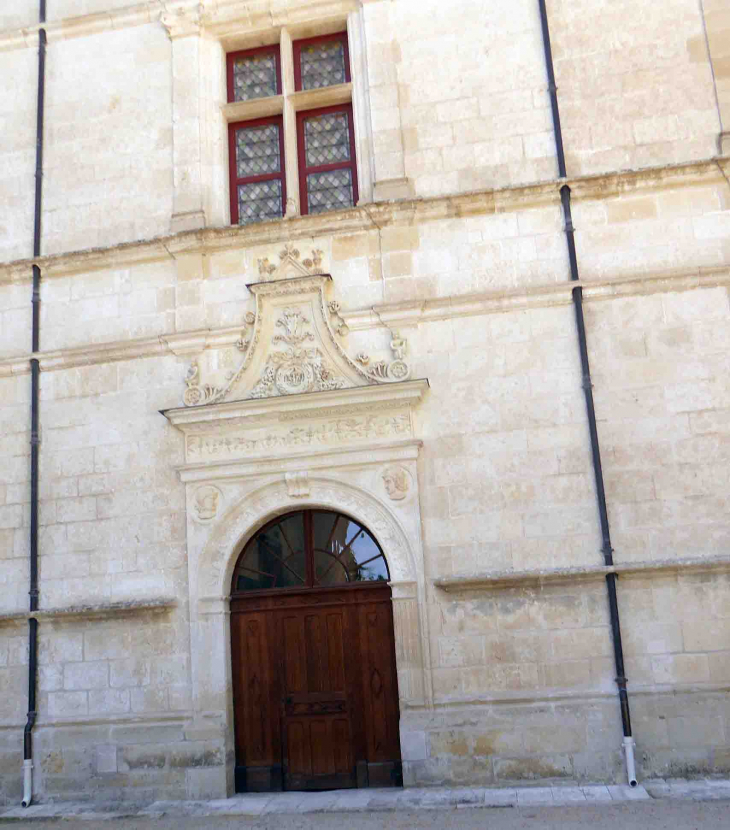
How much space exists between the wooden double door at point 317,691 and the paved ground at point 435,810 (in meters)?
0.23

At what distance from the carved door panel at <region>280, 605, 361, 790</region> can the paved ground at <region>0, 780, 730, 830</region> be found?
0.23m

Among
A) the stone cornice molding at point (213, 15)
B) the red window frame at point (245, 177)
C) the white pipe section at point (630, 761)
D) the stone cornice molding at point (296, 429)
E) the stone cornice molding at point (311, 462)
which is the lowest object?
the white pipe section at point (630, 761)

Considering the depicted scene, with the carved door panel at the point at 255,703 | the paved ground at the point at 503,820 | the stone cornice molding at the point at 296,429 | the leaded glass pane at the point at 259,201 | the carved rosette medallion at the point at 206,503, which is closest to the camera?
the paved ground at the point at 503,820

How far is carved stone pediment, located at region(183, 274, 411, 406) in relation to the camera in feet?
26.6

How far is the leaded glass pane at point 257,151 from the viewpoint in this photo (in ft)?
30.1

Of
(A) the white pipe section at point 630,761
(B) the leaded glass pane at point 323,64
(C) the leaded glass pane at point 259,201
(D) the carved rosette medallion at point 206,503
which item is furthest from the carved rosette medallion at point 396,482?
(B) the leaded glass pane at point 323,64

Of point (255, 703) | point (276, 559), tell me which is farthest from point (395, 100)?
point (255, 703)

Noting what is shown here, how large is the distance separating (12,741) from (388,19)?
729 cm

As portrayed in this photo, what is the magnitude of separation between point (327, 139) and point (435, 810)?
604 cm

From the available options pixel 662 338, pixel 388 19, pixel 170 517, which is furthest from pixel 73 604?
pixel 388 19

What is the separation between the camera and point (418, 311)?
811 centimetres

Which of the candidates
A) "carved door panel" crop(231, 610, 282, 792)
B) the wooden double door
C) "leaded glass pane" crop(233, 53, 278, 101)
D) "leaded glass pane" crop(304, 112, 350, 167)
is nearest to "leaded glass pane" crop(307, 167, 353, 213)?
"leaded glass pane" crop(304, 112, 350, 167)

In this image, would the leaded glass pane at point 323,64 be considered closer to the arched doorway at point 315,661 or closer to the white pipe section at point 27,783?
the arched doorway at point 315,661

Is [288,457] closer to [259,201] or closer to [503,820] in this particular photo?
[259,201]
